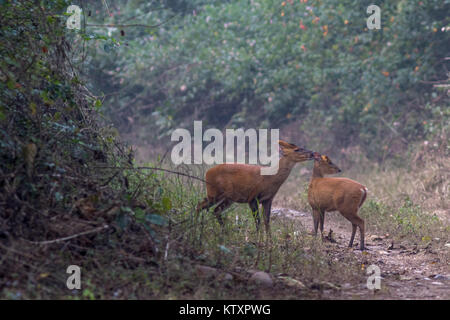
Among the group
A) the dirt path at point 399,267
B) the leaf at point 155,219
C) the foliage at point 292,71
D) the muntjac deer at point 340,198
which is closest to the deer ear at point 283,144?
the muntjac deer at point 340,198

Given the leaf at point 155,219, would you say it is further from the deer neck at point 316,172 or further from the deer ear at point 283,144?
the deer neck at point 316,172

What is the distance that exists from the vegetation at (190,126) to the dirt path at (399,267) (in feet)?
0.62

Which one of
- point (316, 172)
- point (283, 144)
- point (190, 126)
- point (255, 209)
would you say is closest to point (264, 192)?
point (255, 209)

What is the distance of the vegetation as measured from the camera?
4.67m

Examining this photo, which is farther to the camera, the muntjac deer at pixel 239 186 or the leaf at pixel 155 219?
the muntjac deer at pixel 239 186

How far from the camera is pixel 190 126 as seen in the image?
1661 centimetres

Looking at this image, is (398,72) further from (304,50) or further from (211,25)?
(211,25)

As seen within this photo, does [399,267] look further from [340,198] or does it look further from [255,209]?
[255,209]

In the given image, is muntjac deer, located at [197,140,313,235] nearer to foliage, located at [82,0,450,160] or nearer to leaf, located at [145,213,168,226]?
leaf, located at [145,213,168,226]

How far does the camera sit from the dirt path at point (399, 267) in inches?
199

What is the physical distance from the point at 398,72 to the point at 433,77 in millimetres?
718

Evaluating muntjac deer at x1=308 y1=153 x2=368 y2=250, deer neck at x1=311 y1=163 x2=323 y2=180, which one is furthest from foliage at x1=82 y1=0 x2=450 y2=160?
muntjac deer at x1=308 y1=153 x2=368 y2=250

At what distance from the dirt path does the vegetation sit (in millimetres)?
190
